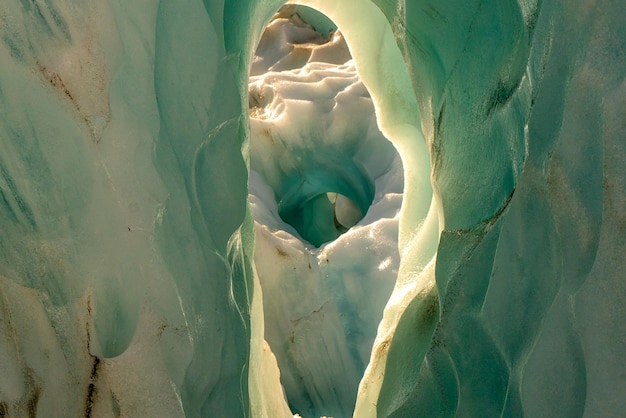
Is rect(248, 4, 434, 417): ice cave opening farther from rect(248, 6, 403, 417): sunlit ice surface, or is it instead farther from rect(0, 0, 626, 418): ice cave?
rect(0, 0, 626, 418): ice cave

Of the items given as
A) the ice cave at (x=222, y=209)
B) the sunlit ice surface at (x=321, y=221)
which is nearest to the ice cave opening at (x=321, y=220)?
the sunlit ice surface at (x=321, y=221)

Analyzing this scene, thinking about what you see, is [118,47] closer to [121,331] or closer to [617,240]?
[121,331]

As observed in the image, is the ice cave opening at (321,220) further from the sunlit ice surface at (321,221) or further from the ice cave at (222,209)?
the ice cave at (222,209)

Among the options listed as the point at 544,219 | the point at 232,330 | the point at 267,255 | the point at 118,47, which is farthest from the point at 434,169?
the point at 267,255

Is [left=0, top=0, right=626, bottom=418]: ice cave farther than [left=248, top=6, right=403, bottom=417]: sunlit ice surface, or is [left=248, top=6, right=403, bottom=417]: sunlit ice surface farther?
[left=248, top=6, right=403, bottom=417]: sunlit ice surface

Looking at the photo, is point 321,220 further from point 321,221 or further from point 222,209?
point 222,209

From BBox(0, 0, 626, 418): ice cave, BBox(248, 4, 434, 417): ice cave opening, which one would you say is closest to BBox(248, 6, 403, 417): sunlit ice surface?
BBox(248, 4, 434, 417): ice cave opening
